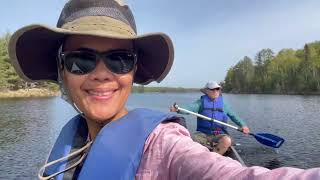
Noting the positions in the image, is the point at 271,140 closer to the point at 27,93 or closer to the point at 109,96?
the point at 109,96

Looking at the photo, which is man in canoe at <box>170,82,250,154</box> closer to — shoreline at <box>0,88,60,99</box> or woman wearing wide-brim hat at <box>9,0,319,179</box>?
woman wearing wide-brim hat at <box>9,0,319,179</box>

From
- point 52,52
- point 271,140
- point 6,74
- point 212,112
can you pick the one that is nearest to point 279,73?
point 6,74

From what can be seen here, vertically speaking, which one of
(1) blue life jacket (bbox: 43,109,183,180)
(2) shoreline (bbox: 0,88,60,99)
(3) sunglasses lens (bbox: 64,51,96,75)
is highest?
(3) sunglasses lens (bbox: 64,51,96,75)

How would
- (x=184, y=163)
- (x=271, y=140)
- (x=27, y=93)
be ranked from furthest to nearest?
1. (x=27, y=93)
2. (x=271, y=140)
3. (x=184, y=163)

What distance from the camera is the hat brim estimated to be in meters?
1.76

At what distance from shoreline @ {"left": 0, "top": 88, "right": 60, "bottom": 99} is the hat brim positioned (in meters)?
76.1

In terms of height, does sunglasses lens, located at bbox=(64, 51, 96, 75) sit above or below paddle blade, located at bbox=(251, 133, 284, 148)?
above

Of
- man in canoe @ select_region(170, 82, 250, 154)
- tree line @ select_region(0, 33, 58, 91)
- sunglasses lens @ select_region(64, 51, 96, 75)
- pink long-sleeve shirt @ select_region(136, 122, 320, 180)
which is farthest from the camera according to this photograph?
tree line @ select_region(0, 33, 58, 91)

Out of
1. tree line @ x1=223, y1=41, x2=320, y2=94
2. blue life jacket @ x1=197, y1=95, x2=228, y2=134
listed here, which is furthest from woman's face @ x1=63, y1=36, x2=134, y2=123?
tree line @ x1=223, y1=41, x2=320, y2=94

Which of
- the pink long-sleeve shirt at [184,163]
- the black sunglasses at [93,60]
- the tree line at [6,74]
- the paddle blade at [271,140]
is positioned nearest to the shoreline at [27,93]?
the tree line at [6,74]

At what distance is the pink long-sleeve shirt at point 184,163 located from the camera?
1.02 metres

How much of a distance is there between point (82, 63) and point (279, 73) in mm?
113587

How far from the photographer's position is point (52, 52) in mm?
2059

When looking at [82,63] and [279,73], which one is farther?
[279,73]
